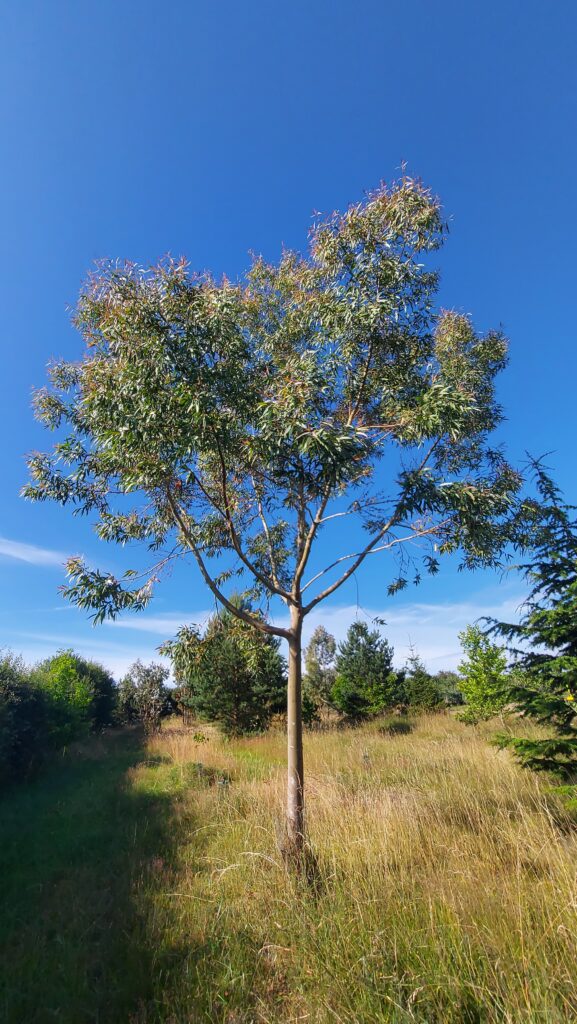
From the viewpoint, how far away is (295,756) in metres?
5.63

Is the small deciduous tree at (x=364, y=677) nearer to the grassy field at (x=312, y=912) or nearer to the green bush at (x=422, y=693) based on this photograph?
the green bush at (x=422, y=693)

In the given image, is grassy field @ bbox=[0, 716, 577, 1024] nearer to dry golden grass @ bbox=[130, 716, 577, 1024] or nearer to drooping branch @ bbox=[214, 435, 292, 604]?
dry golden grass @ bbox=[130, 716, 577, 1024]

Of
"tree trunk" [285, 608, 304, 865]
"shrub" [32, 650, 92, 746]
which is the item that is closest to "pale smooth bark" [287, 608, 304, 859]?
"tree trunk" [285, 608, 304, 865]

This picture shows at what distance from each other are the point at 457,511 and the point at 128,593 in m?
4.85

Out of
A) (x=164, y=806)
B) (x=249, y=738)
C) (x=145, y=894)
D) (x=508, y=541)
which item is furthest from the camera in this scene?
(x=249, y=738)

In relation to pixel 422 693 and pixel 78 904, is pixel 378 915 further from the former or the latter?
pixel 422 693

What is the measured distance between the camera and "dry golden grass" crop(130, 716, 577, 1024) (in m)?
2.68

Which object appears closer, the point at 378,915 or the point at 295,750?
the point at 378,915

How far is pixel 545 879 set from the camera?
3.63 meters

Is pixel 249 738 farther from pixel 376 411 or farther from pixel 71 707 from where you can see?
pixel 376 411

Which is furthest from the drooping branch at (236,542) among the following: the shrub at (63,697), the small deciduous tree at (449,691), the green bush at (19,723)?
Result: the small deciduous tree at (449,691)

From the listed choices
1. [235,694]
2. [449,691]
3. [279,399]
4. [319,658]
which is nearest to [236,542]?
[279,399]

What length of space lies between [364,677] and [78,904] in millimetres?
19212

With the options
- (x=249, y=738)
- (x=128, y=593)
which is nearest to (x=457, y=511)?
(x=128, y=593)
